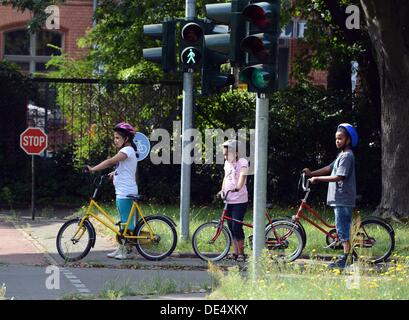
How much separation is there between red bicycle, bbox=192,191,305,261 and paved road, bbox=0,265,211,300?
2.74 feet

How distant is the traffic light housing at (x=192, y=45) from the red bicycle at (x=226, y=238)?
1.90m

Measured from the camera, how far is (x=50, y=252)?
1402 centimetres

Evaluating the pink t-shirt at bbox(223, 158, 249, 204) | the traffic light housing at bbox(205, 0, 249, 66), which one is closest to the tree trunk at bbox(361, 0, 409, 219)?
the pink t-shirt at bbox(223, 158, 249, 204)

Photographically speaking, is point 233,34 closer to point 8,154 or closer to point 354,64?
point 8,154

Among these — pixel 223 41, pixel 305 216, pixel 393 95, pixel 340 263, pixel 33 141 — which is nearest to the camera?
pixel 223 41

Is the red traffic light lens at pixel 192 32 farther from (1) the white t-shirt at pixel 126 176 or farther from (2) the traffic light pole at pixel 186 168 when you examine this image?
(1) the white t-shirt at pixel 126 176

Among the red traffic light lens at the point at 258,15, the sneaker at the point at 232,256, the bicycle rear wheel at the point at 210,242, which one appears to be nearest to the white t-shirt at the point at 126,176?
the bicycle rear wheel at the point at 210,242

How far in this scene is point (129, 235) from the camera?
526 inches

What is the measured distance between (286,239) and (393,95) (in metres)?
5.26

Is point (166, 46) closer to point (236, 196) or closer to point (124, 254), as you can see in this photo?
point (236, 196)

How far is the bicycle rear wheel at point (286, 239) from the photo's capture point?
43.8 ft

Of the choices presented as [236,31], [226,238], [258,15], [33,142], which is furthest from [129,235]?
[33,142]
